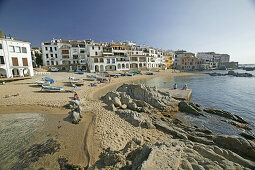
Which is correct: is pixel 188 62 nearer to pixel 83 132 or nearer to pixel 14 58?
pixel 83 132

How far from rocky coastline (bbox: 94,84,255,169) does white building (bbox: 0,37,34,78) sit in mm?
30149

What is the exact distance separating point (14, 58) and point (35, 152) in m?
33.7

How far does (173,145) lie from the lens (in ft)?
20.9

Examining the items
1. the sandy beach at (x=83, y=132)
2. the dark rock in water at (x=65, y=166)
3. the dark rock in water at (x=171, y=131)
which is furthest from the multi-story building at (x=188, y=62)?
the dark rock in water at (x=65, y=166)

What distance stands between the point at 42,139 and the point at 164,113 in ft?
41.8

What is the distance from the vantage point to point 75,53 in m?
55.3

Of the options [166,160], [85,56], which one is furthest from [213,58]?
[166,160]

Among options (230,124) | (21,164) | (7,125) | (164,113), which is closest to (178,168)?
(21,164)

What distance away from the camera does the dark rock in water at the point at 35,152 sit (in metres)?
6.62

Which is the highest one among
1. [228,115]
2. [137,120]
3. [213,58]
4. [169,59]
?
[213,58]

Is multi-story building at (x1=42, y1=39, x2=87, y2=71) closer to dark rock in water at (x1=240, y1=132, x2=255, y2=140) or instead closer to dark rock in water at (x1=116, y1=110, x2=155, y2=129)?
dark rock in water at (x1=116, y1=110, x2=155, y2=129)

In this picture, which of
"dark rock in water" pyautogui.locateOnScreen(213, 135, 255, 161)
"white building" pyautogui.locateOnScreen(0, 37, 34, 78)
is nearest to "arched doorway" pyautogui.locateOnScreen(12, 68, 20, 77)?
"white building" pyautogui.locateOnScreen(0, 37, 34, 78)

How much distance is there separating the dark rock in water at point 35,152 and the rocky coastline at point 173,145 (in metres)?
3.68

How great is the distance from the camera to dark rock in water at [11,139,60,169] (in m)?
6.62
